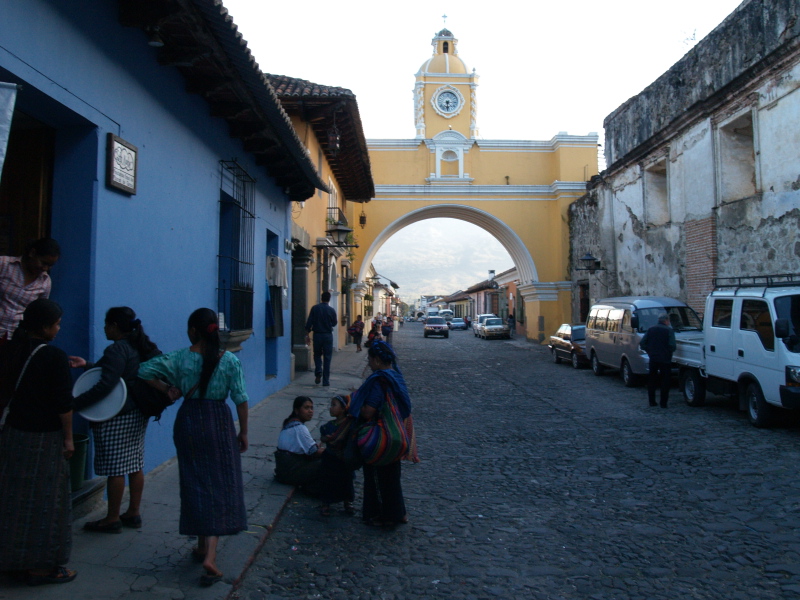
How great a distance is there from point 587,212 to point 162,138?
63.7 feet

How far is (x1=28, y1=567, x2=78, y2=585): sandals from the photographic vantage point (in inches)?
123

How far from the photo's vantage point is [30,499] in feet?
10.1

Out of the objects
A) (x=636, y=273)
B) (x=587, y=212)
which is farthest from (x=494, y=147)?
(x=636, y=273)

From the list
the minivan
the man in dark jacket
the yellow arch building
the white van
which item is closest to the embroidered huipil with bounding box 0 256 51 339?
the white van

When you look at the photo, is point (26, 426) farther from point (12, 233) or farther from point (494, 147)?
point (494, 147)

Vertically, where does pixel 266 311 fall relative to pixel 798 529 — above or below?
above

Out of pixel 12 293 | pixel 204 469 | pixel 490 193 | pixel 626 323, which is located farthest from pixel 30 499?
pixel 490 193

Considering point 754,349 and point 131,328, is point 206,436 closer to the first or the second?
point 131,328

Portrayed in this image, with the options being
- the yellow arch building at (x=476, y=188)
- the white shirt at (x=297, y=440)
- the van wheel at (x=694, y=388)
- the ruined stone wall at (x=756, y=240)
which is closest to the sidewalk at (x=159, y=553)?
the white shirt at (x=297, y=440)

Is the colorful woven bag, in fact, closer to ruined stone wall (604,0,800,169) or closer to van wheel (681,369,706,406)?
van wheel (681,369,706,406)

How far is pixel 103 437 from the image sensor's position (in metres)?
3.70

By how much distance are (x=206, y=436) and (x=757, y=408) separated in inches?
275

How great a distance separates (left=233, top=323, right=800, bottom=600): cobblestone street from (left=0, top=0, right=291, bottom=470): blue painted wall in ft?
6.45

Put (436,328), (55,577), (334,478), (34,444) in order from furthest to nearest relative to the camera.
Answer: (436,328) < (334,478) < (55,577) < (34,444)
